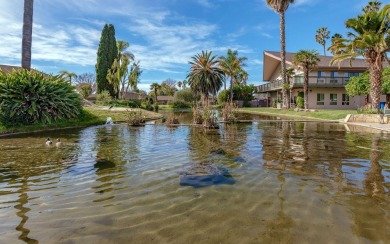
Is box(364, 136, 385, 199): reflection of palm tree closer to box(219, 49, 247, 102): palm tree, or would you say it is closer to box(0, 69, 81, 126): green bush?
box(0, 69, 81, 126): green bush

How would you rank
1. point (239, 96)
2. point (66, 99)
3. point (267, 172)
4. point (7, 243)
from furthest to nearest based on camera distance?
point (239, 96) < point (66, 99) < point (267, 172) < point (7, 243)

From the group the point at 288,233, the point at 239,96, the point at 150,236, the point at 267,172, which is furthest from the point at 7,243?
the point at 239,96

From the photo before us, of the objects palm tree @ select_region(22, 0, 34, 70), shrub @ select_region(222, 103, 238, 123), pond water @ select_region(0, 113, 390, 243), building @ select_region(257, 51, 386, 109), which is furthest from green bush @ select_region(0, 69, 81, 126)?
building @ select_region(257, 51, 386, 109)

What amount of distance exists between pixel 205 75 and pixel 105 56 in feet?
61.0

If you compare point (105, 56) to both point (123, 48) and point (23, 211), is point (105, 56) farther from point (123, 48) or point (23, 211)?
point (23, 211)

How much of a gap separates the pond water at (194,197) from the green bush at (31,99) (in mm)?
7485

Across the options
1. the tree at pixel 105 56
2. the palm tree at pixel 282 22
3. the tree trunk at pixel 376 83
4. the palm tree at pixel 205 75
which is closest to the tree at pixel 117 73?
the tree at pixel 105 56

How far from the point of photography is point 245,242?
10.5 feet

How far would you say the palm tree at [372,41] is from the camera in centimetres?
1943

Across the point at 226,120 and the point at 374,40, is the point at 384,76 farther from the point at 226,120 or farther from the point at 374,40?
the point at 226,120

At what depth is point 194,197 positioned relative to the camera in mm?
4742

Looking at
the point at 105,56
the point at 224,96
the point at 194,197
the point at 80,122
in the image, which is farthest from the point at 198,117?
the point at 224,96

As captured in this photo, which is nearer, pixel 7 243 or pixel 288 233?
pixel 7 243

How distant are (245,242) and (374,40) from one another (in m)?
21.6
